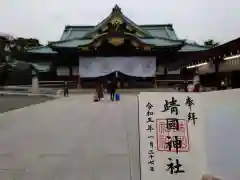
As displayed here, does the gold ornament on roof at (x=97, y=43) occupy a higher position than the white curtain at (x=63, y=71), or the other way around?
the gold ornament on roof at (x=97, y=43)

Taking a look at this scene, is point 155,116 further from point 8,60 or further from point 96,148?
point 8,60

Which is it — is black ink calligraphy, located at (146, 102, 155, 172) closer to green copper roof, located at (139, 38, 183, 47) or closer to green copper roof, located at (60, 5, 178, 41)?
green copper roof, located at (139, 38, 183, 47)

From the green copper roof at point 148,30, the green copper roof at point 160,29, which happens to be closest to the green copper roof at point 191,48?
the green copper roof at point 148,30

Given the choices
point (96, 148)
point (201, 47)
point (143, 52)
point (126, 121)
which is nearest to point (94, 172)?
point (96, 148)

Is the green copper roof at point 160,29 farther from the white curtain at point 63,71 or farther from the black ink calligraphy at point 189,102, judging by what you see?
the black ink calligraphy at point 189,102

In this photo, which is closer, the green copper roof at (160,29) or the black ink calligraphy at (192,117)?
the black ink calligraphy at (192,117)

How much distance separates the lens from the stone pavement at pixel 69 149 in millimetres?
6191

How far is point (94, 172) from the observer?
6234 millimetres

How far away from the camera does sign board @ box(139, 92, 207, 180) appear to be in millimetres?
4004

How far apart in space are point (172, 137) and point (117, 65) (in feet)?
116

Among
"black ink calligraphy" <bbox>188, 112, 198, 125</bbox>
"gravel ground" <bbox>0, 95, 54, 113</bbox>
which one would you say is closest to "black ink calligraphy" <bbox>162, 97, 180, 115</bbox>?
"black ink calligraphy" <bbox>188, 112, 198, 125</bbox>

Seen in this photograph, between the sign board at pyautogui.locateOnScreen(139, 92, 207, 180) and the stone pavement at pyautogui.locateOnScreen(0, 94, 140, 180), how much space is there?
1913 mm

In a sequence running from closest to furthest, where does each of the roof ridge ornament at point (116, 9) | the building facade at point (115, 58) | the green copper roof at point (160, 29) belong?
the building facade at point (115, 58) → the roof ridge ornament at point (116, 9) → the green copper roof at point (160, 29)

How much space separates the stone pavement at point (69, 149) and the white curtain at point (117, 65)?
1027 inches
